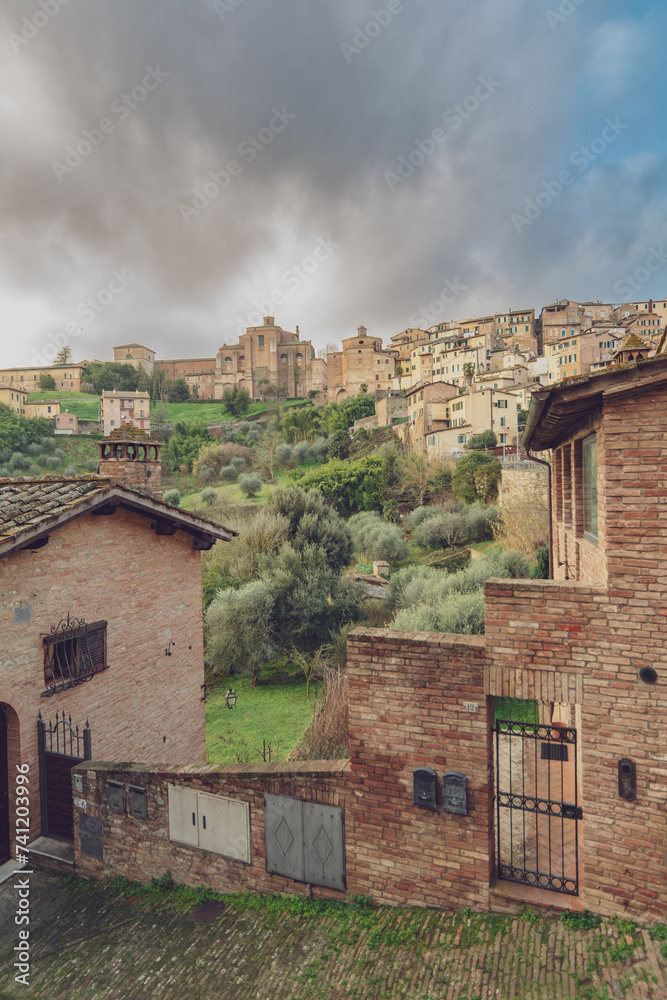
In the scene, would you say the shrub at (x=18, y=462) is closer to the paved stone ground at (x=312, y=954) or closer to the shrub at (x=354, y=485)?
the shrub at (x=354, y=485)

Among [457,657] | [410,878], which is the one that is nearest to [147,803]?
[410,878]

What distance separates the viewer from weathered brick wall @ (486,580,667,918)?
13.9 ft

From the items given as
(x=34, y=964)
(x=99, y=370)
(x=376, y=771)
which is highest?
(x=99, y=370)

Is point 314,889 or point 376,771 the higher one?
point 376,771

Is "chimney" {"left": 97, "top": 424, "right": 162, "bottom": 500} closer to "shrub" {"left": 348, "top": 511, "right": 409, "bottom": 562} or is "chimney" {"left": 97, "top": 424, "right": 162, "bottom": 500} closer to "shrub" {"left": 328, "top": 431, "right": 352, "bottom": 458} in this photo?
"shrub" {"left": 348, "top": 511, "right": 409, "bottom": 562}

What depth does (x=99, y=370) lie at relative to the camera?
9794 centimetres

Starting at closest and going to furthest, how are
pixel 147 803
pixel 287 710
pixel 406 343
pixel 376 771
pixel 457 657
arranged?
pixel 457 657
pixel 376 771
pixel 147 803
pixel 287 710
pixel 406 343

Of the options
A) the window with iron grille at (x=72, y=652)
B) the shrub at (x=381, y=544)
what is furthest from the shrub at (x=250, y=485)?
the window with iron grille at (x=72, y=652)

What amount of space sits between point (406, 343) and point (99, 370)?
59.6 metres

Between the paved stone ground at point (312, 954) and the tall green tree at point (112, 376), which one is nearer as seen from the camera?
the paved stone ground at point (312, 954)

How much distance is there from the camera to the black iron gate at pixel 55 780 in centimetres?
692

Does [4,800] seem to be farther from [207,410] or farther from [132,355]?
[132,355]

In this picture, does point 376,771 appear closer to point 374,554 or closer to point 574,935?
point 574,935

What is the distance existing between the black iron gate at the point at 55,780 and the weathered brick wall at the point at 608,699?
19.3 feet
